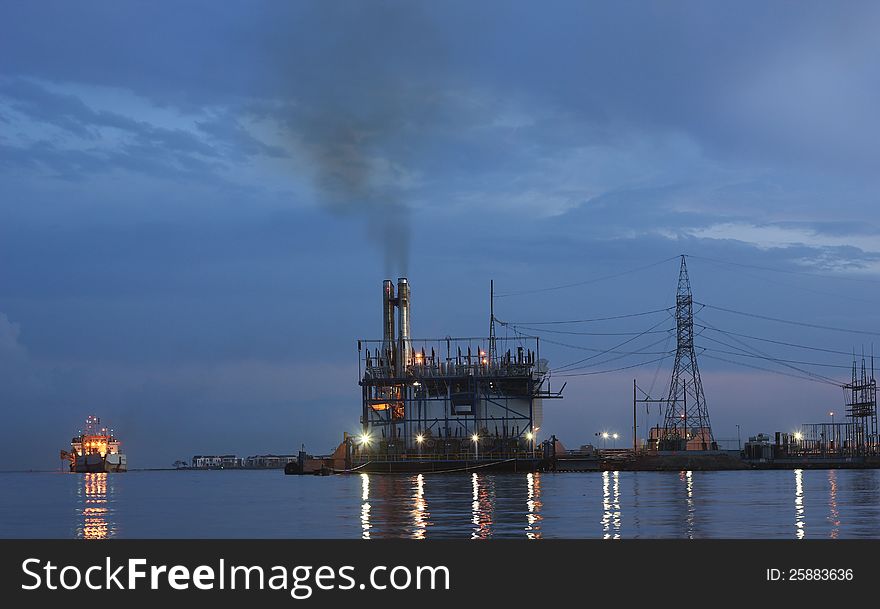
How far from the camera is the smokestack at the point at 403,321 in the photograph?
154 m

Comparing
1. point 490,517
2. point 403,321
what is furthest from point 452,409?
point 490,517

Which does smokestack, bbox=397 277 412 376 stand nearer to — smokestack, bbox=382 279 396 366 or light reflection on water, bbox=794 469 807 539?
smokestack, bbox=382 279 396 366

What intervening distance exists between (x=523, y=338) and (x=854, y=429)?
67.7 meters

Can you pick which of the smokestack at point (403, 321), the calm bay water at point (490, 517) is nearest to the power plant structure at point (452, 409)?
the smokestack at point (403, 321)

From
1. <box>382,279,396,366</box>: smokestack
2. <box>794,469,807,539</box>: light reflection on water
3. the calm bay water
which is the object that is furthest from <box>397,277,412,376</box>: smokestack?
<box>794,469,807,539</box>: light reflection on water

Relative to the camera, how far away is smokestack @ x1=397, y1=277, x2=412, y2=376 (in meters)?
154

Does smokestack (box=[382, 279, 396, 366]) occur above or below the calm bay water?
above
